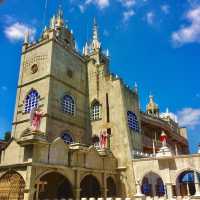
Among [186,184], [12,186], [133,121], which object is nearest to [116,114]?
[133,121]

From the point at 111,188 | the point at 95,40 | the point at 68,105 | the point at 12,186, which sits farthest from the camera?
the point at 95,40

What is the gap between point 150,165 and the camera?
2564cm

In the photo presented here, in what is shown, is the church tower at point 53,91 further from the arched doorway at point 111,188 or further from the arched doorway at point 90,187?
the arched doorway at point 111,188

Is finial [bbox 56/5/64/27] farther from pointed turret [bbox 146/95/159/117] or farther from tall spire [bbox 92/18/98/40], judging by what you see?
pointed turret [bbox 146/95/159/117]

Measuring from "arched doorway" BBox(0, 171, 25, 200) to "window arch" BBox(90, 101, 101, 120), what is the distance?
15.3 m

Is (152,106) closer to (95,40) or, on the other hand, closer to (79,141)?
(95,40)

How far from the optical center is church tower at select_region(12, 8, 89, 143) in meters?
28.3

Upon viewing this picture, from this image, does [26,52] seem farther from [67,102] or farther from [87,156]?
[87,156]

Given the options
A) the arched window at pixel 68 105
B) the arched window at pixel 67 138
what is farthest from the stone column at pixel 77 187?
the arched window at pixel 68 105

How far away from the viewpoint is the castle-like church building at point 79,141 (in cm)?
1915

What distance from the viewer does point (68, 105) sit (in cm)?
3108

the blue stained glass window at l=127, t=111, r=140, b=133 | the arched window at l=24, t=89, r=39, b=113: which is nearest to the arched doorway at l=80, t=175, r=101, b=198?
the blue stained glass window at l=127, t=111, r=140, b=133

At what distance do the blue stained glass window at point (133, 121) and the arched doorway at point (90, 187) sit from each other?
27.6 feet

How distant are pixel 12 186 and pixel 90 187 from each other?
924cm
